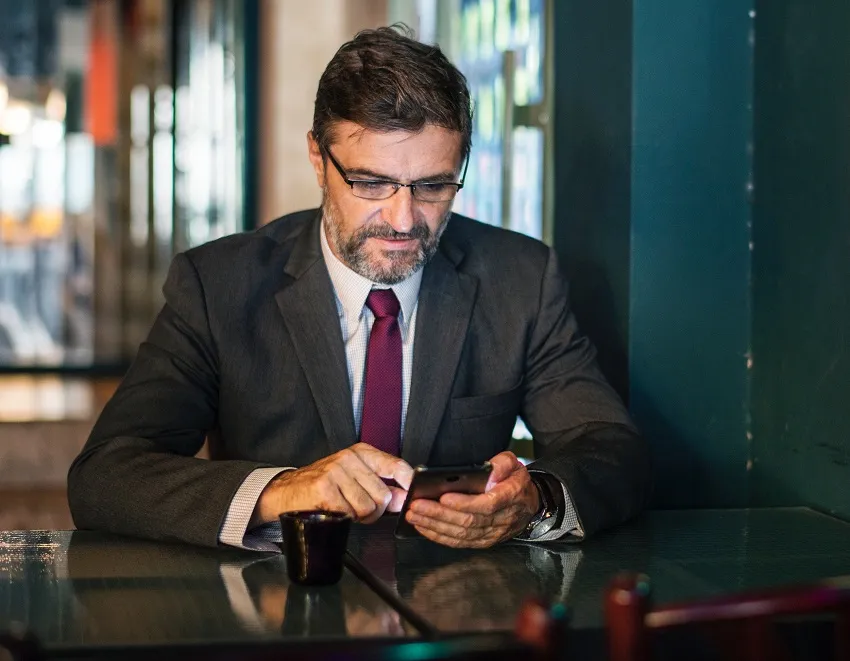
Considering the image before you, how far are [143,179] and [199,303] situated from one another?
3.93 meters

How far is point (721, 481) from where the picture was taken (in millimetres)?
2469

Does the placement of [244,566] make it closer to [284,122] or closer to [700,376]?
[700,376]

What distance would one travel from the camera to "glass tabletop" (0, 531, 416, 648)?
1.30 metres

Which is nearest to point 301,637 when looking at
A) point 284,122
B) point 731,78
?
point 731,78

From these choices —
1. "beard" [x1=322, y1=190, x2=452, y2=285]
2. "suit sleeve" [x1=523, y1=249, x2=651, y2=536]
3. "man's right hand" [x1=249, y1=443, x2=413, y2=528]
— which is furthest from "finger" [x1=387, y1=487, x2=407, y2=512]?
"beard" [x1=322, y1=190, x2=452, y2=285]

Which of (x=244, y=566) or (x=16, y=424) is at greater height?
(x=244, y=566)

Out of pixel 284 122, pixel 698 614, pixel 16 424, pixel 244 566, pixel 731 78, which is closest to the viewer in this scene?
pixel 698 614

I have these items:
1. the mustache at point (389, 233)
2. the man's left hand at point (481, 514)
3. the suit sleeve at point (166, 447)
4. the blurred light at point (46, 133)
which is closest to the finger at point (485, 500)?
the man's left hand at point (481, 514)

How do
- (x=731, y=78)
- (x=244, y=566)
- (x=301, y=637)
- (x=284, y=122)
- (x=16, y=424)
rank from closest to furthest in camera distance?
(x=301, y=637)
(x=244, y=566)
(x=731, y=78)
(x=16, y=424)
(x=284, y=122)

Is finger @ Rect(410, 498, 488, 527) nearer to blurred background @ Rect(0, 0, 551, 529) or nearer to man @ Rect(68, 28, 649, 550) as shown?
man @ Rect(68, 28, 649, 550)

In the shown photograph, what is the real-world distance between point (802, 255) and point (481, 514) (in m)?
0.91

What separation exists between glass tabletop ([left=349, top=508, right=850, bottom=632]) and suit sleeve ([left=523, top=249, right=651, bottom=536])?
0.19ft

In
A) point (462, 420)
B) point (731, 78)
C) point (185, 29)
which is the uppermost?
point (185, 29)

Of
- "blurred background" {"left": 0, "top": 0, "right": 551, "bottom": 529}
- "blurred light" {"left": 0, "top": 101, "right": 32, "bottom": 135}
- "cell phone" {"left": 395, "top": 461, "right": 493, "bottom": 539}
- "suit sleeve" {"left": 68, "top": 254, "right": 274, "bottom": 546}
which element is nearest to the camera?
"cell phone" {"left": 395, "top": 461, "right": 493, "bottom": 539}
